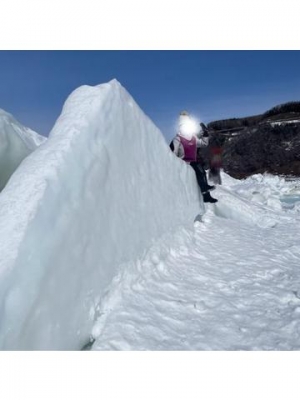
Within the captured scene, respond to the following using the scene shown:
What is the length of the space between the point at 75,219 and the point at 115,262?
2.14 ft

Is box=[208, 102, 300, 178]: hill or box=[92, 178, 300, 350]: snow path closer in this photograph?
box=[92, 178, 300, 350]: snow path

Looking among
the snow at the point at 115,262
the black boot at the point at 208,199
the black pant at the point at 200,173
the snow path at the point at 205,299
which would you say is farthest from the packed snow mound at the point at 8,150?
the black boot at the point at 208,199

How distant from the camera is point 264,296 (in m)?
3.30

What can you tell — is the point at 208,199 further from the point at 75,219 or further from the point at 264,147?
the point at 264,147

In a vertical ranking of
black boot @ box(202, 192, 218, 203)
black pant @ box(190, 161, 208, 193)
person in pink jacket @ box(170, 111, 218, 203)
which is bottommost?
black boot @ box(202, 192, 218, 203)

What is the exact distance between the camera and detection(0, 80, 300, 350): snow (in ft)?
7.25

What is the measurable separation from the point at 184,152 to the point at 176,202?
1548 mm

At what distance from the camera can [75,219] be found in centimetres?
260

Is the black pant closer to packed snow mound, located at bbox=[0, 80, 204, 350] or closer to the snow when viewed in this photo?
the snow

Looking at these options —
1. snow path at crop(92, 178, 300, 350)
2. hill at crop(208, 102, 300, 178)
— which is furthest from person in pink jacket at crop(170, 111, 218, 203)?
hill at crop(208, 102, 300, 178)

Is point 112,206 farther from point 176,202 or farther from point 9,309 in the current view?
point 176,202

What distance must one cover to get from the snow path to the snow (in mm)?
12

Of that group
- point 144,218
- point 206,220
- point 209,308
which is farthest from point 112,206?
point 206,220

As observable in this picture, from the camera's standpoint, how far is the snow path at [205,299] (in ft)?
8.30
